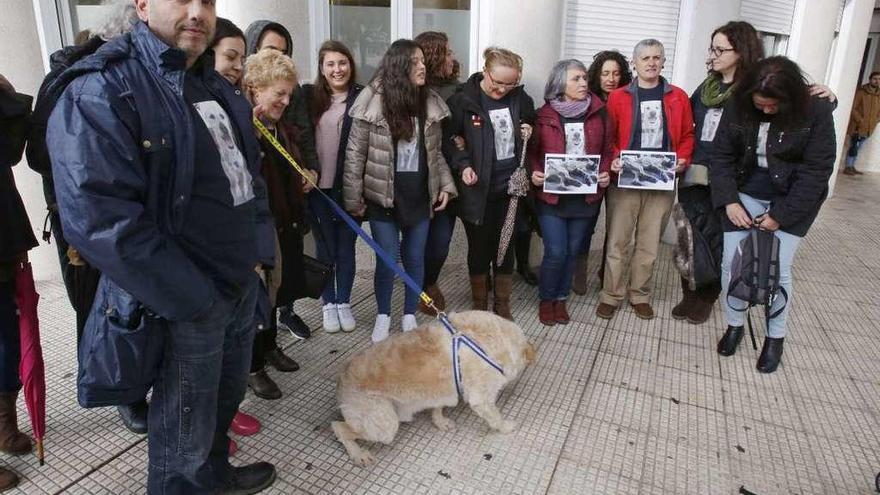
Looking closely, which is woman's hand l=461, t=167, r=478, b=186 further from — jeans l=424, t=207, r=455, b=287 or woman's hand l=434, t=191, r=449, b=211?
jeans l=424, t=207, r=455, b=287

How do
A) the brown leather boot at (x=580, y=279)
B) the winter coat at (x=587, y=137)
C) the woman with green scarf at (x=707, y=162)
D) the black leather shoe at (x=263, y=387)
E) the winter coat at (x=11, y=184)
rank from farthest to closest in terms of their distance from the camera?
the brown leather boot at (x=580, y=279) → the winter coat at (x=587, y=137) → the woman with green scarf at (x=707, y=162) → the black leather shoe at (x=263, y=387) → the winter coat at (x=11, y=184)

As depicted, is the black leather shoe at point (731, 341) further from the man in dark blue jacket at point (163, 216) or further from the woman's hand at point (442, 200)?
the man in dark blue jacket at point (163, 216)

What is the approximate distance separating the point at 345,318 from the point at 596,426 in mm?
1928

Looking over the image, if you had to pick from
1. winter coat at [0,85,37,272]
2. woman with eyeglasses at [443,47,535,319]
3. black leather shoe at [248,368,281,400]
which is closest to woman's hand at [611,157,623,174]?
woman with eyeglasses at [443,47,535,319]

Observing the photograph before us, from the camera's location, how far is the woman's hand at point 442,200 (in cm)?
396

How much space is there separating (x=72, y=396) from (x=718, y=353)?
161 inches

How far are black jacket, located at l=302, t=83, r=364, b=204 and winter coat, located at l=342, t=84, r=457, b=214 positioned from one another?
7cm

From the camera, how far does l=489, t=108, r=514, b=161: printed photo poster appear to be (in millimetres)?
4012

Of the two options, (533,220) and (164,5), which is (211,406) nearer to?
(164,5)

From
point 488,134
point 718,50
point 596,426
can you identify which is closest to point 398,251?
point 488,134

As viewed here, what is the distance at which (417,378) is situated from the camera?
9.05 feet

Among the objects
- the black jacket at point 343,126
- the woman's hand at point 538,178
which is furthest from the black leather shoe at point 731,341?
the black jacket at point 343,126

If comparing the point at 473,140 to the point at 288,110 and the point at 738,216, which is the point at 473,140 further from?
the point at 738,216

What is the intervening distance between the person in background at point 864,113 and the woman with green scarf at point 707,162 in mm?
8824
